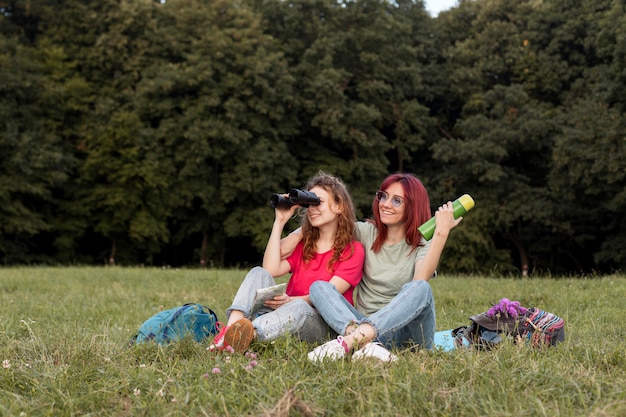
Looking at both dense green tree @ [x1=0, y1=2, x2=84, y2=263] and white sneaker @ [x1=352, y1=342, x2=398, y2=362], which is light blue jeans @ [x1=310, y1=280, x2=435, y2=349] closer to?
white sneaker @ [x1=352, y1=342, x2=398, y2=362]

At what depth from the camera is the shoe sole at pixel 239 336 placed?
394cm

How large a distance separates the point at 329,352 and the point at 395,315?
1.74ft

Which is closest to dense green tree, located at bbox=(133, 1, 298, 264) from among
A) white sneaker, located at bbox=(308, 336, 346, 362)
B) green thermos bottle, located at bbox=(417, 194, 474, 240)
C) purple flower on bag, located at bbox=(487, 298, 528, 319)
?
green thermos bottle, located at bbox=(417, 194, 474, 240)

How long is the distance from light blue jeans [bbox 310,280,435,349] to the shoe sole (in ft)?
1.63

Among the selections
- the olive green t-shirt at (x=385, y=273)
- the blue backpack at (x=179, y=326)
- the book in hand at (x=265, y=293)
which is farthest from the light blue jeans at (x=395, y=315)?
the blue backpack at (x=179, y=326)

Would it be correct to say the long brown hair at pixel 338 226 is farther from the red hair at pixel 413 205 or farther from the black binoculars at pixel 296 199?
the red hair at pixel 413 205

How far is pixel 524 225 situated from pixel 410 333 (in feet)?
73.5

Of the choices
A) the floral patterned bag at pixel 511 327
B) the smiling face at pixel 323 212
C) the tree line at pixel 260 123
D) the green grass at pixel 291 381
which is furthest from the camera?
the tree line at pixel 260 123

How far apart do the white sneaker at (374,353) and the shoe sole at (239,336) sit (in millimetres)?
671

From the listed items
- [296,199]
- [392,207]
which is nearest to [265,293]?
[296,199]

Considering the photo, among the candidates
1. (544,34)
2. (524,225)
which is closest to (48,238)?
(524,225)

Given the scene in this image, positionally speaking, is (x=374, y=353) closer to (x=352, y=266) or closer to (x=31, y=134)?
(x=352, y=266)

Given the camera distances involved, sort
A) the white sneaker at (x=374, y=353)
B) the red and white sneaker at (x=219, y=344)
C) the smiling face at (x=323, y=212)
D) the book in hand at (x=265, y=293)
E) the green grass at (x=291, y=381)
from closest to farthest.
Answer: the green grass at (x=291, y=381), the white sneaker at (x=374, y=353), the red and white sneaker at (x=219, y=344), the book in hand at (x=265, y=293), the smiling face at (x=323, y=212)

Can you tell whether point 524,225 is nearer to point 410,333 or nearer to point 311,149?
point 311,149
